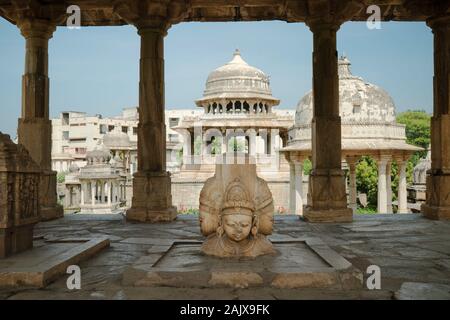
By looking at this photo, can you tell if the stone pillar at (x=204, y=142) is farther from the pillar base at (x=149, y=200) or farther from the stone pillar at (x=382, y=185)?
the pillar base at (x=149, y=200)

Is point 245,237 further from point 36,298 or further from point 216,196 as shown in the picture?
point 36,298

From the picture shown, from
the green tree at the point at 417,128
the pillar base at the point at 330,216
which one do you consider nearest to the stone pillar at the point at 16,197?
the pillar base at the point at 330,216

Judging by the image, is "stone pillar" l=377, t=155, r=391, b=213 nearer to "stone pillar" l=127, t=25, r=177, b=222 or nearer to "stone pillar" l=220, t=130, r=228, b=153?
"stone pillar" l=127, t=25, r=177, b=222

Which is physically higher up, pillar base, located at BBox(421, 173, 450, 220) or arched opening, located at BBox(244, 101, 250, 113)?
arched opening, located at BBox(244, 101, 250, 113)

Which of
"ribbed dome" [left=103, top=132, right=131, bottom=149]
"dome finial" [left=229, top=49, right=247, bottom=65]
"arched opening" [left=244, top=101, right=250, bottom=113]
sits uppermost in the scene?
"dome finial" [left=229, top=49, right=247, bottom=65]

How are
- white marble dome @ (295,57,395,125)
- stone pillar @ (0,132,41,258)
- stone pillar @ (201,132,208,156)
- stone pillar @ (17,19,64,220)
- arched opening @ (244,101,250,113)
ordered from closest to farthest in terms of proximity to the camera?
stone pillar @ (0,132,41,258) → stone pillar @ (17,19,64,220) → white marble dome @ (295,57,395,125) → stone pillar @ (201,132,208,156) → arched opening @ (244,101,250,113)

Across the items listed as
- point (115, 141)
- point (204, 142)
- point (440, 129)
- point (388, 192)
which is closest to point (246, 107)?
point (204, 142)

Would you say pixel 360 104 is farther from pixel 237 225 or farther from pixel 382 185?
pixel 237 225

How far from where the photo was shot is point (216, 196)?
408cm

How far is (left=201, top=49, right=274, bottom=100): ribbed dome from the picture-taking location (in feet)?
119

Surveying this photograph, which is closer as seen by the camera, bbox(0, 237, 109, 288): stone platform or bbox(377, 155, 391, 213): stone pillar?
bbox(0, 237, 109, 288): stone platform

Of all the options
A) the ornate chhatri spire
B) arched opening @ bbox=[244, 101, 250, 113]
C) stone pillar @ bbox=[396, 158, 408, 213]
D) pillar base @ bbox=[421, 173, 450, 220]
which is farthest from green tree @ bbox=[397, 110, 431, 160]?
pillar base @ bbox=[421, 173, 450, 220]

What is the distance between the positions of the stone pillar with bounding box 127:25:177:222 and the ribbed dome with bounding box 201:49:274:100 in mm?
28175

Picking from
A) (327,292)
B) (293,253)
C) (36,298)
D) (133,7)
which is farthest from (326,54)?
(36,298)
